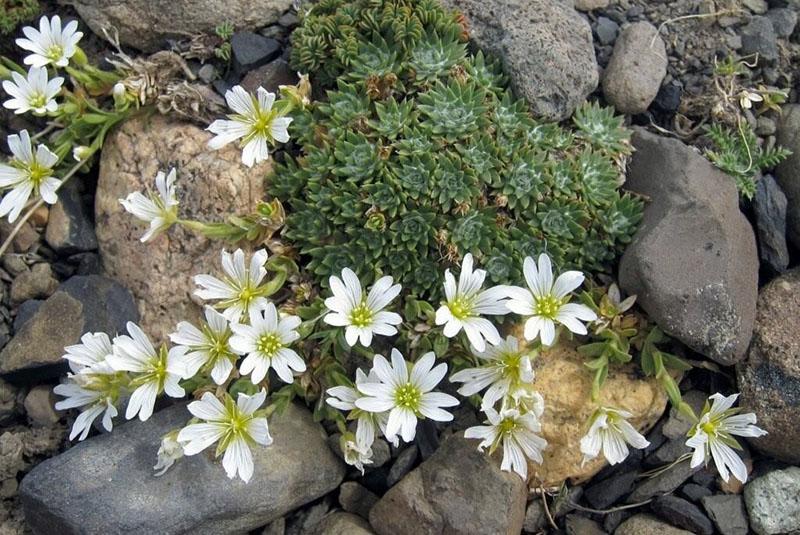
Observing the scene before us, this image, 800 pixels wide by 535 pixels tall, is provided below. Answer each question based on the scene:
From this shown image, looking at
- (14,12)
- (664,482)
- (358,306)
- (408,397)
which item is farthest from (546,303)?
(14,12)

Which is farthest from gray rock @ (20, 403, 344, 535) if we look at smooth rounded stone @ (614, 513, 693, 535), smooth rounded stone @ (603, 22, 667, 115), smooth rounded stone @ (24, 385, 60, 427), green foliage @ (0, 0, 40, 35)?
smooth rounded stone @ (603, 22, 667, 115)

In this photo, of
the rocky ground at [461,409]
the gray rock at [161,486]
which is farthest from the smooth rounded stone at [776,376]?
the gray rock at [161,486]

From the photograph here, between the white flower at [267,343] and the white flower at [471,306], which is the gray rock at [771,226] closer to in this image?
the white flower at [471,306]

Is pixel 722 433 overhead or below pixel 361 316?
below

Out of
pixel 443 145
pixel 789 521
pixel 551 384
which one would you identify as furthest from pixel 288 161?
pixel 789 521

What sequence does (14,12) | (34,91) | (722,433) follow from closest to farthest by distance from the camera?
(722,433) → (34,91) → (14,12)

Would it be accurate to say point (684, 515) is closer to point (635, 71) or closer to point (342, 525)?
point (342, 525)

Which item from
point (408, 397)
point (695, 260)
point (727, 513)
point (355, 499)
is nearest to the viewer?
point (408, 397)
